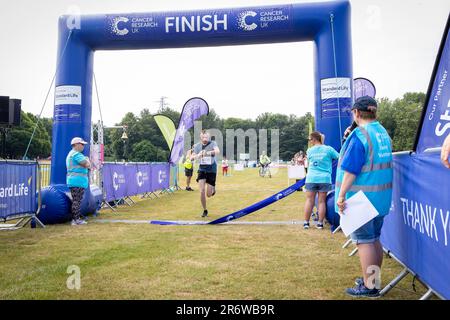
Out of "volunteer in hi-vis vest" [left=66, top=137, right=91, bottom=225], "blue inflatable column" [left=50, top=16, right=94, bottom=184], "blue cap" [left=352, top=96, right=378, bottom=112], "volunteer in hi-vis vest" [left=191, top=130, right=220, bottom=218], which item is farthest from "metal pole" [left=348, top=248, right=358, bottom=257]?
"blue inflatable column" [left=50, top=16, right=94, bottom=184]

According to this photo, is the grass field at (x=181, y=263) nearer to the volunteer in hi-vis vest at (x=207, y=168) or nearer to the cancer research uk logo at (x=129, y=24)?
the volunteer in hi-vis vest at (x=207, y=168)

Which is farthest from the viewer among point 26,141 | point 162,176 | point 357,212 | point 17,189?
point 26,141

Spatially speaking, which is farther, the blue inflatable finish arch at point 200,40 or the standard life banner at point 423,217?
the blue inflatable finish arch at point 200,40

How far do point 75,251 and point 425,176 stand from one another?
169 inches

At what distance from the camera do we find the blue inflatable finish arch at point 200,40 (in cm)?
757

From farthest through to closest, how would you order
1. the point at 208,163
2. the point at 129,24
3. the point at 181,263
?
the point at 208,163, the point at 129,24, the point at 181,263

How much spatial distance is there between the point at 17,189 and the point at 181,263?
12.9ft

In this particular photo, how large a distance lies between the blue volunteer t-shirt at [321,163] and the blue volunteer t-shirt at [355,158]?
11.1 feet

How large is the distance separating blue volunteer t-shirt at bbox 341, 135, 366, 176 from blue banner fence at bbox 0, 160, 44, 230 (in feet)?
18.3

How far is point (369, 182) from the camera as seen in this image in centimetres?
329

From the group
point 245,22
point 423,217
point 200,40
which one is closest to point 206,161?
point 200,40

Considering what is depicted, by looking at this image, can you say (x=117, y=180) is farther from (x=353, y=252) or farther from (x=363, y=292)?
(x=363, y=292)

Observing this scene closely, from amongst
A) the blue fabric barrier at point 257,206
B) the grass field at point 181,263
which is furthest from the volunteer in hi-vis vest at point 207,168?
the grass field at point 181,263
